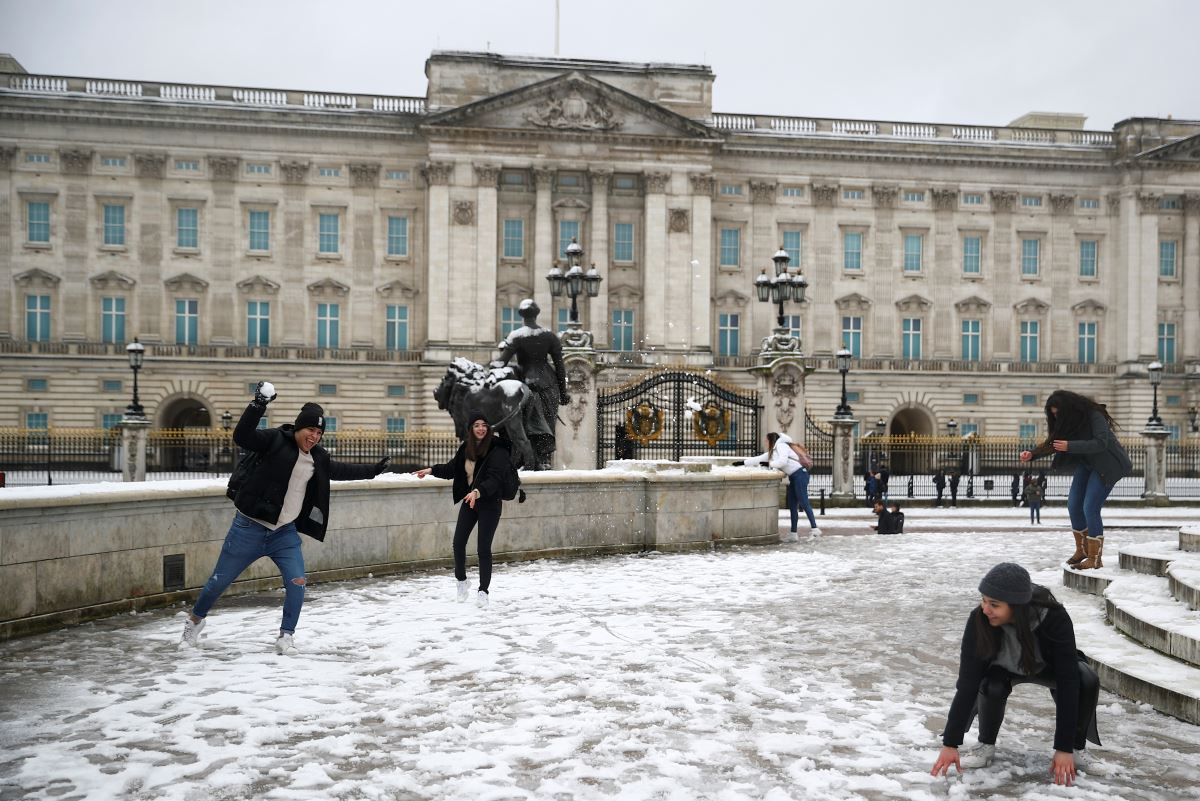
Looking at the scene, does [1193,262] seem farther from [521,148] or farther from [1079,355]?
[521,148]

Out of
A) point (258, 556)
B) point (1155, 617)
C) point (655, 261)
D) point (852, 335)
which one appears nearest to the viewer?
point (258, 556)

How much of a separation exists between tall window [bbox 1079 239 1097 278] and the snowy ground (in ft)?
175

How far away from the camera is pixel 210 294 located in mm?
53312

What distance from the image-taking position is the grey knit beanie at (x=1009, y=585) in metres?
5.19

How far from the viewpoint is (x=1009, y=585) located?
205 inches

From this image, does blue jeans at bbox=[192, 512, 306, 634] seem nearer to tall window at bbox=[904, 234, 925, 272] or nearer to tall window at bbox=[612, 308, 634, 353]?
tall window at bbox=[612, 308, 634, 353]

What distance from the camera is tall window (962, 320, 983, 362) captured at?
5784cm

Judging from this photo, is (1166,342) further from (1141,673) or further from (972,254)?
(1141,673)

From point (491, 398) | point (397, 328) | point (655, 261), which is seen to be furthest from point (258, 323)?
point (491, 398)

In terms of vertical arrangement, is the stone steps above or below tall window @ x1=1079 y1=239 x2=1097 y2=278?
below

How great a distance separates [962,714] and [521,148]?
165ft

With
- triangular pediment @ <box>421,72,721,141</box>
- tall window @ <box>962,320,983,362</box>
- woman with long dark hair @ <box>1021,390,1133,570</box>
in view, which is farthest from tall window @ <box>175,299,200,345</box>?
woman with long dark hair @ <box>1021,390,1133,570</box>

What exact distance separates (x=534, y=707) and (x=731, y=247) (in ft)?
168

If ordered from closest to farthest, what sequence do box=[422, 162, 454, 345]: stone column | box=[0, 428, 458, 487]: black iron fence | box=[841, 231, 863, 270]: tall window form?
box=[0, 428, 458, 487]: black iron fence, box=[422, 162, 454, 345]: stone column, box=[841, 231, 863, 270]: tall window
